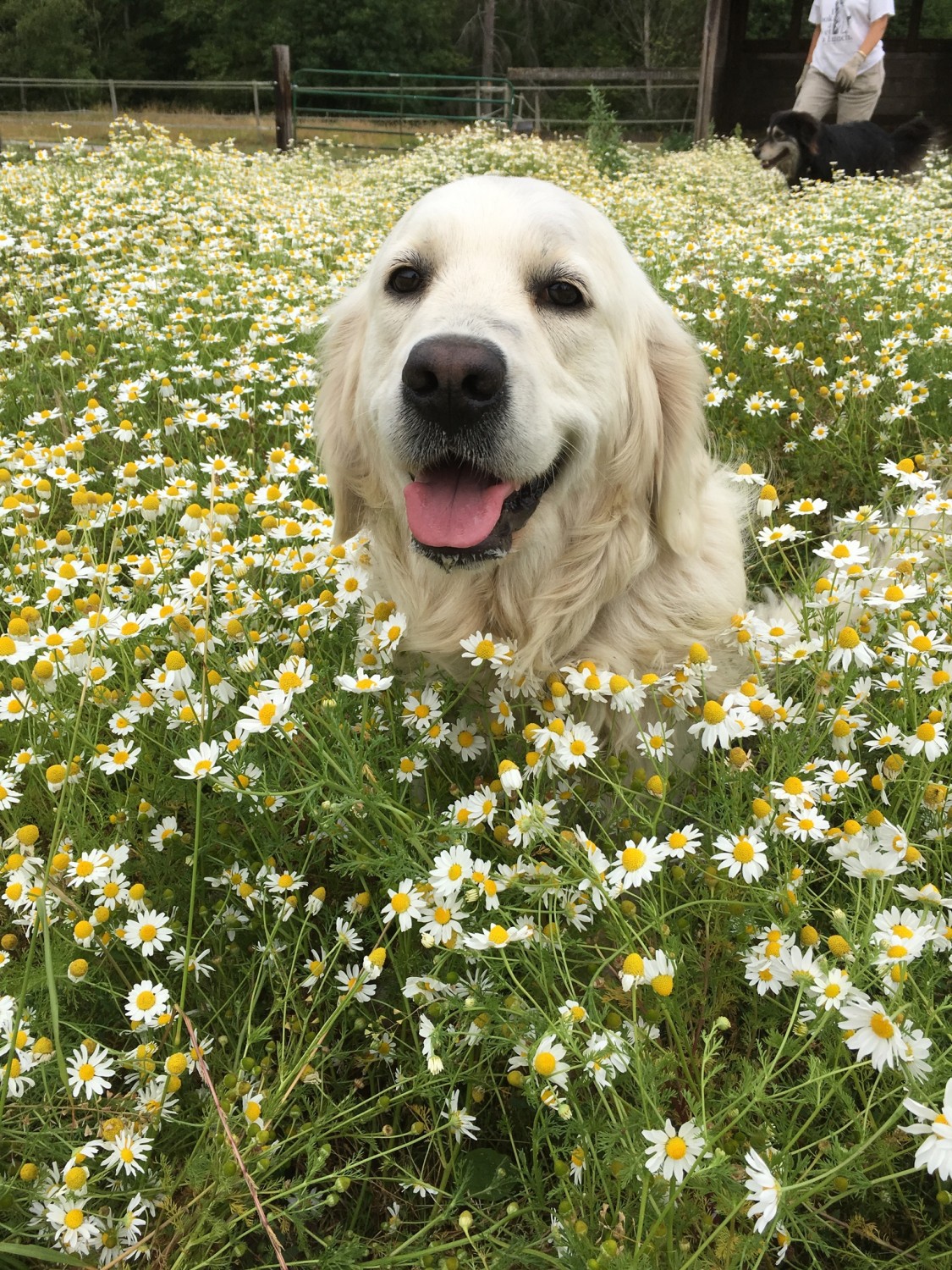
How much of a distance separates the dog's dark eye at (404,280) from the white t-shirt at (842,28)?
32.3ft

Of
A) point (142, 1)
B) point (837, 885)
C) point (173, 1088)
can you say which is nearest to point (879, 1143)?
point (837, 885)

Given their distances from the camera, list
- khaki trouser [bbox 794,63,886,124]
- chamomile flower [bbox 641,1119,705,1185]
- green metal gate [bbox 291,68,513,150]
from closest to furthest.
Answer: chamomile flower [bbox 641,1119,705,1185]
khaki trouser [bbox 794,63,886,124]
green metal gate [bbox 291,68,513,150]

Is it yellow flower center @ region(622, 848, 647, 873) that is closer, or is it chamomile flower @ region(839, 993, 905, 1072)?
chamomile flower @ region(839, 993, 905, 1072)

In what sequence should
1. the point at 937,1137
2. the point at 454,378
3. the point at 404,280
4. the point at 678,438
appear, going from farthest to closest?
the point at 678,438, the point at 404,280, the point at 454,378, the point at 937,1137

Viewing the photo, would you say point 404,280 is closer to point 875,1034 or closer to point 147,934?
point 147,934

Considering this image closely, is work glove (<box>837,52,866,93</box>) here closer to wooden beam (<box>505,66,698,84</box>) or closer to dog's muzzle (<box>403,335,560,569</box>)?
wooden beam (<box>505,66,698,84</box>)

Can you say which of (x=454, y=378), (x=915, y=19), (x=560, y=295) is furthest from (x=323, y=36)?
(x=454, y=378)

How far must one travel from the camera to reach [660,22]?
42.0 meters

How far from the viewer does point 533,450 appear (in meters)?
2.08

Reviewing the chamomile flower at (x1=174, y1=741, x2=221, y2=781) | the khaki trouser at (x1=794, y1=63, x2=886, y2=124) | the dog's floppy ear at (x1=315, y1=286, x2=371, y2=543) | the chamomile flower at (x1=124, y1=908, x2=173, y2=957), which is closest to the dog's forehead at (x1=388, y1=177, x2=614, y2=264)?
the dog's floppy ear at (x1=315, y1=286, x2=371, y2=543)

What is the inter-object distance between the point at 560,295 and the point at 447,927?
1.73 m

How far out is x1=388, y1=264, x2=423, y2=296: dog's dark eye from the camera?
2.38m

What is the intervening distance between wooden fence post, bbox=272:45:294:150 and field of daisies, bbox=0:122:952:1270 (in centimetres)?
1642

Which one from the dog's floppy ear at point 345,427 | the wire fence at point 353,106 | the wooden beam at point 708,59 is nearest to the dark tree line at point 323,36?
the wire fence at point 353,106
